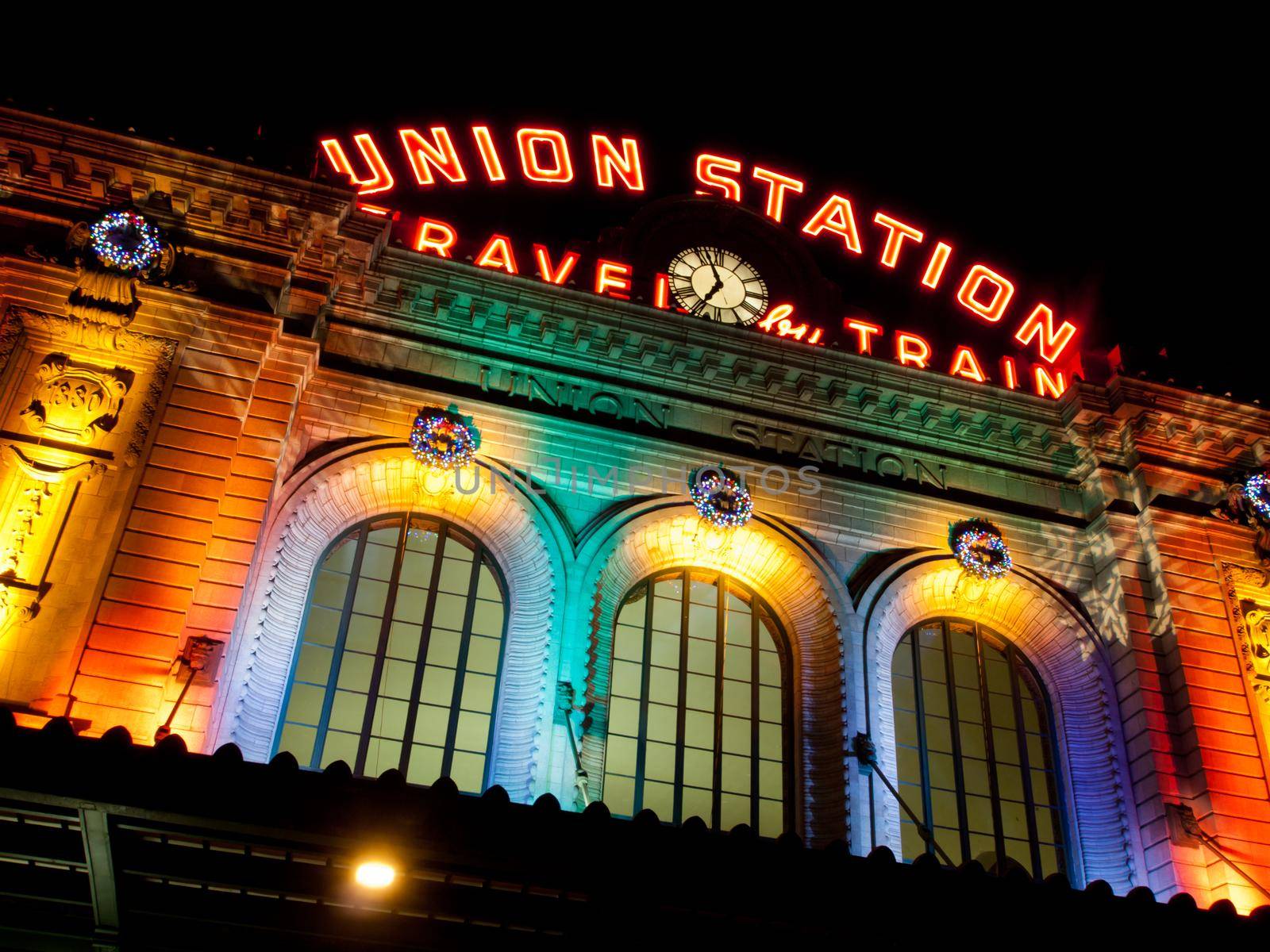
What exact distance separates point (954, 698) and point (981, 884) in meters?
6.97

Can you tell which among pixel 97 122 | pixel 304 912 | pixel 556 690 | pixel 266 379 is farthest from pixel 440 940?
pixel 97 122

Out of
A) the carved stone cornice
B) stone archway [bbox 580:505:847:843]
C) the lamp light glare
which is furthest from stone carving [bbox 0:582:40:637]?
stone archway [bbox 580:505:847:843]

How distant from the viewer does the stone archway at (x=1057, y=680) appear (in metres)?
16.3

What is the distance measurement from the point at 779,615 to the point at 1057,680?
4210 millimetres

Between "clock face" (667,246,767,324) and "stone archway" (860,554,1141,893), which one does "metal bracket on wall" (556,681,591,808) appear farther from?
"clock face" (667,246,767,324)

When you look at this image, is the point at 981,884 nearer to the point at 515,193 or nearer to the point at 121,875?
the point at 121,875

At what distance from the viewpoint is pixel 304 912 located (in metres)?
11.1

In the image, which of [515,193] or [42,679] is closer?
[42,679]

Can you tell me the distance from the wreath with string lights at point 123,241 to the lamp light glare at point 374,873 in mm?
9347

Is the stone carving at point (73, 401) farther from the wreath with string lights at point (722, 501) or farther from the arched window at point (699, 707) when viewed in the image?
the wreath with string lights at point (722, 501)

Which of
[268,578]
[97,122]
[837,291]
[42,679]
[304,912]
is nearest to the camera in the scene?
[304,912]

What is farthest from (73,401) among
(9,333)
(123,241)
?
(123,241)

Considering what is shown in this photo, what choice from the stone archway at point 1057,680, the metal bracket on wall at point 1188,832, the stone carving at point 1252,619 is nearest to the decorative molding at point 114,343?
the stone archway at point 1057,680

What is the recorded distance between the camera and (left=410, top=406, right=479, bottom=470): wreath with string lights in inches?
669
